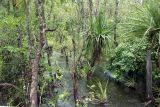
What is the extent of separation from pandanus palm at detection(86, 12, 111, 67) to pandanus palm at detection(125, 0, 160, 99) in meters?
3.54

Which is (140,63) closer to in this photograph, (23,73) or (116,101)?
(116,101)

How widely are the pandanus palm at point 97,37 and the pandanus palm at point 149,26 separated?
3544mm

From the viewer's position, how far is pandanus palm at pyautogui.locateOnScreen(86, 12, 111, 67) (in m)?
14.6

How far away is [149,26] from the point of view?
10391mm

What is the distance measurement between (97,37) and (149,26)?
14.5ft

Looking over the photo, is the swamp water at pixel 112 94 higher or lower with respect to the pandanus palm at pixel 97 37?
lower

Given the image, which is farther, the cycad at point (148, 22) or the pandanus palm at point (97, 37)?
the pandanus palm at point (97, 37)

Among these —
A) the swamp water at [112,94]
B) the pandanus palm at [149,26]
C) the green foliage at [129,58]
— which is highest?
the pandanus palm at [149,26]

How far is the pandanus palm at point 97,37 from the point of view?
14648mm

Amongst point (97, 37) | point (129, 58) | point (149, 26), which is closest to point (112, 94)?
point (129, 58)

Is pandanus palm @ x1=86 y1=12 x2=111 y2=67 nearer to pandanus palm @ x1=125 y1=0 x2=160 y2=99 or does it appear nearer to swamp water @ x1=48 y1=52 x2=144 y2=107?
swamp water @ x1=48 y1=52 x2=144 y2=107

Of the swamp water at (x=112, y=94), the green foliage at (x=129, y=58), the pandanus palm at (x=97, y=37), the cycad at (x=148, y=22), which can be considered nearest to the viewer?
the cycad at (x=148, y=22)

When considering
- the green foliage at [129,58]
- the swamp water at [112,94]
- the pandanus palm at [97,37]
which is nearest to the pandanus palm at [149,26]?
the green foliage at [129,58]

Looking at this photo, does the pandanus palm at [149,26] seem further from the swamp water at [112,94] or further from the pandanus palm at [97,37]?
the pandanus palm at [97,37]
